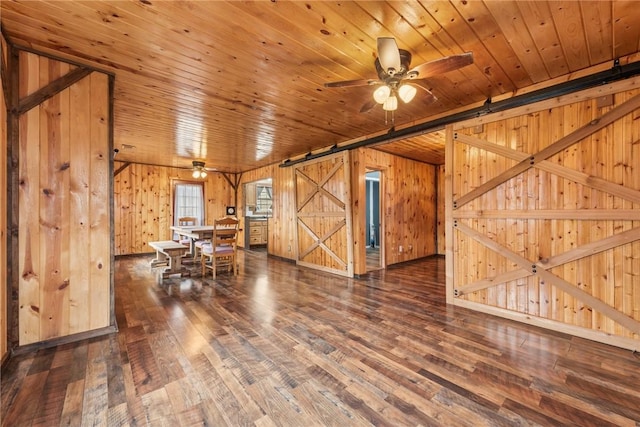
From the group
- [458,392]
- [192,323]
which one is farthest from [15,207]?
[458,392]

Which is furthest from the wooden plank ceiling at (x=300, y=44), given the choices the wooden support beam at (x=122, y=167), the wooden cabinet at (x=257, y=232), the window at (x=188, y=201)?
the wooden cabinet at (x=257, y=232)

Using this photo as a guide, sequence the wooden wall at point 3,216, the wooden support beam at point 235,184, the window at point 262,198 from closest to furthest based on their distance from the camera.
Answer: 1. the wooden wall at point 3,216
2. the wooden support beam at point 235,184
3. the window at point 262,198

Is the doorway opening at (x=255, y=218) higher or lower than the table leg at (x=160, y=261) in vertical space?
higher

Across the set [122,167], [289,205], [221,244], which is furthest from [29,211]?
[122,167]

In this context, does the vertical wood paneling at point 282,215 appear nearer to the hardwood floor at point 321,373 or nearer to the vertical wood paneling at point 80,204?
the hardwood floor at point 321,373

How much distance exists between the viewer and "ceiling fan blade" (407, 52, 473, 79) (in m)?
1.88

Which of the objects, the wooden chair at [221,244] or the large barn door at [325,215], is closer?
the wooden chair at [221,244]

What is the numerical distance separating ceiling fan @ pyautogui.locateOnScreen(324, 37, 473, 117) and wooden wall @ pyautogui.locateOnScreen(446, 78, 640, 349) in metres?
1.36

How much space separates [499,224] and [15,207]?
4851 millimetres

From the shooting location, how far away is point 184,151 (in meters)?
6.05

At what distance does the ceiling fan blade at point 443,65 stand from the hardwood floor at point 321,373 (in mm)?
2330

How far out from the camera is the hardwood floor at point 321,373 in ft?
5.25

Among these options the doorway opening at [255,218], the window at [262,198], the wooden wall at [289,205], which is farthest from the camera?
the window at [262,198]

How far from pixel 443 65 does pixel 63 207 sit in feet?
11.5
